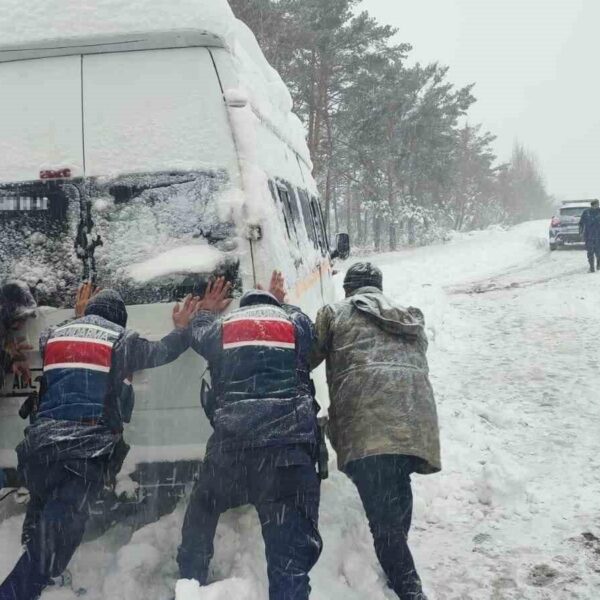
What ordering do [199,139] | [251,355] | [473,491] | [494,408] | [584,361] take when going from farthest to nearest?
[584,361]
[494,408]
[473,491]
[199,139]
[251,355]

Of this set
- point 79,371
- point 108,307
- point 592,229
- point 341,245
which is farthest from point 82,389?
point 592,229

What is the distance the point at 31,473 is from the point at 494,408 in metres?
4.59

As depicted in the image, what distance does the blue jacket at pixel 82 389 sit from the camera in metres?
3.01

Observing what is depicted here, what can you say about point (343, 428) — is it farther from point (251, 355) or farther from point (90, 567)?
point (90, 567)

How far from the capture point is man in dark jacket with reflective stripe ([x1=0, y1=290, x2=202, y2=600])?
2979 mm

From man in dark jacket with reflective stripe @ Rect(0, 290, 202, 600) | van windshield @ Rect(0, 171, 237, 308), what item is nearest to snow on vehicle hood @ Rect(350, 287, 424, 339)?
van windshield @ Rect(0, 171, 237, 308)

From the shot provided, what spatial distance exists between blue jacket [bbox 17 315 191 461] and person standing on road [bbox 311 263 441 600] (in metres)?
1.07

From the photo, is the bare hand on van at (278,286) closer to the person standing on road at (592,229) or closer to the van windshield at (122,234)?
the van windshield at (122,234)

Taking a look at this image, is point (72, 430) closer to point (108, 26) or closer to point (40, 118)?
point (40, 118)

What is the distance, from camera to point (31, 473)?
10.0 ft

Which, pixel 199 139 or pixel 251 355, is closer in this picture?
pixel 251 355

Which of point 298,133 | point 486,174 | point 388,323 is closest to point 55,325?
point 388,323

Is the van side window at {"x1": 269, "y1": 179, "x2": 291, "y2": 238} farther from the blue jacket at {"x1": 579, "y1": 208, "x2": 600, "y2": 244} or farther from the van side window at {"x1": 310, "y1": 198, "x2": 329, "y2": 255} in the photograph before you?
the blue jacket at {"x1": 579, "y1": 208, "x2": 600, "y2": 244}

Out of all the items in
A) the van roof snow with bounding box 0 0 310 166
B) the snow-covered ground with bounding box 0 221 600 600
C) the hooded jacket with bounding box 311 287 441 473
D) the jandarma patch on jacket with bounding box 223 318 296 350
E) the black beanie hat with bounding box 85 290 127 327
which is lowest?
the snow-covered ground with bounding box 0 221 600 600
